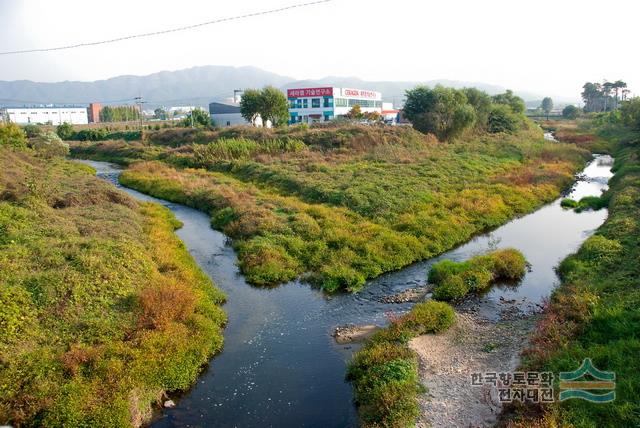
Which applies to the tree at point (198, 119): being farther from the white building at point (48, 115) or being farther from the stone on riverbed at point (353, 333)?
the stone on riverbed at point (353, 333)

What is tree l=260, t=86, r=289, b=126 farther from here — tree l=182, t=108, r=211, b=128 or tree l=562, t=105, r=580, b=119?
tree l=562, t=105, r=580, b=119

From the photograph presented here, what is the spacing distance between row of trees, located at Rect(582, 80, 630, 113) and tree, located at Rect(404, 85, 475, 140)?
109734mm

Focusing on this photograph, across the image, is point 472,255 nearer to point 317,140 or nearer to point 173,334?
point 173,334

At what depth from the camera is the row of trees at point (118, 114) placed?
16762 cm

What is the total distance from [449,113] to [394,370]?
57.0 metres

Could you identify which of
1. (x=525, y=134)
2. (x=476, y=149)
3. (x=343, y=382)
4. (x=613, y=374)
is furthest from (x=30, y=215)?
(x=525, y=134)

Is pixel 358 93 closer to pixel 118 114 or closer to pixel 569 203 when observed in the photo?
pixel 118 114

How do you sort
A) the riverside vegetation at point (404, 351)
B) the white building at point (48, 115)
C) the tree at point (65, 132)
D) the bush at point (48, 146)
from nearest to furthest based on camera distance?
the riverside vegetation at point (404, 351) → the bush at point (48, 146) → the tree at point (65, 132) → the white building at point (48, 115)

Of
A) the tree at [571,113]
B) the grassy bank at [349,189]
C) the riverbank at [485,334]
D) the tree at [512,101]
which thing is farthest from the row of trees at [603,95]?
the riverbank at [485,334]

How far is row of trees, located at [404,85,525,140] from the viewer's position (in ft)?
210

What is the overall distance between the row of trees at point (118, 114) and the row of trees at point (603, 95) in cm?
16380

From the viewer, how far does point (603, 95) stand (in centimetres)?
15838

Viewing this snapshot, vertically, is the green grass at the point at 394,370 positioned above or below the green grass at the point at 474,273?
below

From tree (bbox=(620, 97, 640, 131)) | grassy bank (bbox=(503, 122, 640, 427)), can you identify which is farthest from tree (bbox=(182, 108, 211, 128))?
grassy bank (bbox=(503, 122, 640, 427))
